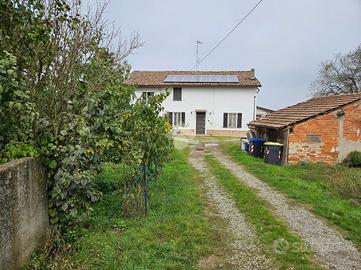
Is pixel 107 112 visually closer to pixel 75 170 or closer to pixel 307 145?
pixel 75 170

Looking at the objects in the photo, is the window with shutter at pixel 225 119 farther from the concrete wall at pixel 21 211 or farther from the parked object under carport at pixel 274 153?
the concrete wall at pixel 21 211

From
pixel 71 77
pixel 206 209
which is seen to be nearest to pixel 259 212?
pixel 206 209

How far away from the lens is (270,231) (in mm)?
5516

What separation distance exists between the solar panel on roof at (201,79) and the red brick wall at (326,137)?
606 inches

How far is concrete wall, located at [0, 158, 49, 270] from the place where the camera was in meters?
3.09

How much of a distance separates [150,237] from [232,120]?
956 inches

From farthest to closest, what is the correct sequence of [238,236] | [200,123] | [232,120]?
[200,123] < [232,120] < [238,236]

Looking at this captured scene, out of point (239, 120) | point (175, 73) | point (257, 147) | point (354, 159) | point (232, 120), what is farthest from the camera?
point (175, 73)

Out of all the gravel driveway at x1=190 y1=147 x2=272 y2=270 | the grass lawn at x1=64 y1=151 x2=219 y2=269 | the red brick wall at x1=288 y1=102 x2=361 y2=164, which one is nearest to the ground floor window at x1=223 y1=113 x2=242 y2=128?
the red brick wall at x1=288 y1=102 x2=361 y2=164

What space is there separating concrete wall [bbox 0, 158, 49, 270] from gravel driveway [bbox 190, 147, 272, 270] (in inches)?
104

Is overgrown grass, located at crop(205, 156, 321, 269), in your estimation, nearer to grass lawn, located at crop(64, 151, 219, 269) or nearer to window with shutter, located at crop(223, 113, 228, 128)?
grass lawn, located at crop(64, 151, 219, 269)

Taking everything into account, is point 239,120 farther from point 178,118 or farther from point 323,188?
point 323,188

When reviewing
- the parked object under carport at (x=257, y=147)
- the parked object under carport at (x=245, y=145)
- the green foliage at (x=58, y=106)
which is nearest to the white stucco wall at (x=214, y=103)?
the parked object under carport at (x=245, y=145)

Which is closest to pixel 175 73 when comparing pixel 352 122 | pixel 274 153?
pixel 274 153
